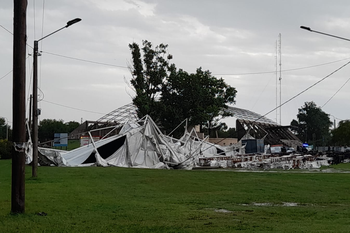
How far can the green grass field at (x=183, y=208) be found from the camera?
32.0 feet

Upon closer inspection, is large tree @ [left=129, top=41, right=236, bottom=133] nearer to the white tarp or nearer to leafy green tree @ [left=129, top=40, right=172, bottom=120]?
leafy green tree @ [left=129, top=40, right=172, bottom=120]

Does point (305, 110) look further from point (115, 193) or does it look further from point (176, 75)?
point (115, 193)

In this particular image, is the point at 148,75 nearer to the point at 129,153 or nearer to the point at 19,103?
the point at 129,153

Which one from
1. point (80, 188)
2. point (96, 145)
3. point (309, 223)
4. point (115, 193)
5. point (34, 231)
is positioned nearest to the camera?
point (34, 231)

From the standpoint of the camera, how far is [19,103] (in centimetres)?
1138

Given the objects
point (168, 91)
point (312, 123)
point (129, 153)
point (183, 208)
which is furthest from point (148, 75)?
point (312, 123)

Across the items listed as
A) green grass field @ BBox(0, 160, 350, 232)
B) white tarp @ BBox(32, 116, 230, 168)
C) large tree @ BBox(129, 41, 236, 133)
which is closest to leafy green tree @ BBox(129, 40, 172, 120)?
large tree @ BBox(129, 41, 236, 133)

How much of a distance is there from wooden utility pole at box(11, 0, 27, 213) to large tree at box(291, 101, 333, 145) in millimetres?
Answer: 142140

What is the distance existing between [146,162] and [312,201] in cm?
2878

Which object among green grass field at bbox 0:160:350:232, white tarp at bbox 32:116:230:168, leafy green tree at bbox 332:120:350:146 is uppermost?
leafy green tree at bbox 332:120:350:146

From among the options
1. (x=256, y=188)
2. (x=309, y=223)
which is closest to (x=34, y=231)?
(x=309, y=223)

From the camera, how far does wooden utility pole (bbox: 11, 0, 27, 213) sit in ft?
37.1

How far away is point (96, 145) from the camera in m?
42.7

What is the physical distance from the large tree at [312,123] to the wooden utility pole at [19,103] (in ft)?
466
